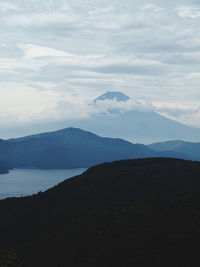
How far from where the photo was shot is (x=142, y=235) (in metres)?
89.7

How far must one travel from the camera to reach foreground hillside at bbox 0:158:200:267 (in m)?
81.5

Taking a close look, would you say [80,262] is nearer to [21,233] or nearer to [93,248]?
[93,248]

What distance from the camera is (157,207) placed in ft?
354

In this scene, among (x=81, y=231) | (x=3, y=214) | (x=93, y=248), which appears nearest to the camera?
(x=93, y=248)

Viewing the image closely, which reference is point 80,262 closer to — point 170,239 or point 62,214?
point 170,239

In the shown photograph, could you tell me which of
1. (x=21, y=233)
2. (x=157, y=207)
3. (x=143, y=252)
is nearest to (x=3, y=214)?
(x=21, y=233)

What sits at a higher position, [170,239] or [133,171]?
[133,171]

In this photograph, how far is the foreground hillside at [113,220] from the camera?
81500mm

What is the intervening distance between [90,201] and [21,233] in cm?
2879

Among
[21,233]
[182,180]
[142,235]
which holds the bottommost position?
[21,233]

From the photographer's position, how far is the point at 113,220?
103m

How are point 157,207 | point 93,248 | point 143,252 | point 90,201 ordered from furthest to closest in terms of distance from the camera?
point 90,201 < point 157,207 < point 93,248 < point 143,252

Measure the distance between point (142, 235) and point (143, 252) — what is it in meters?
9.60

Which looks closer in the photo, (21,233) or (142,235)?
(142,235)
